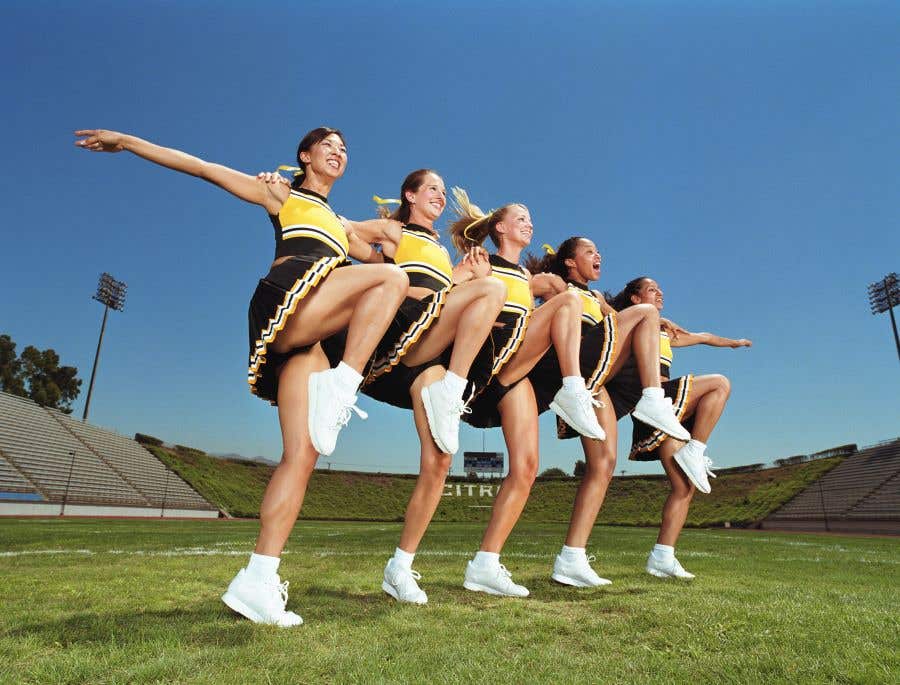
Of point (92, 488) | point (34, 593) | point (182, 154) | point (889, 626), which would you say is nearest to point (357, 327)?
point (182, 154)

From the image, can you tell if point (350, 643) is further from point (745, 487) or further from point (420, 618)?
point (745, 487)

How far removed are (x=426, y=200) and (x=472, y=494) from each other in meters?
49.3

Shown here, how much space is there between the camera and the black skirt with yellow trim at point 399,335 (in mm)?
3168

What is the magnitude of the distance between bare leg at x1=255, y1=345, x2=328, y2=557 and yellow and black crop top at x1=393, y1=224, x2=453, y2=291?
3.69 ft

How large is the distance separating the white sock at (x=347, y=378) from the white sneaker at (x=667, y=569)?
309cm

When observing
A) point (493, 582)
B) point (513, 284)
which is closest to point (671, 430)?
point (513, 284)

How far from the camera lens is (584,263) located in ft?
16.4

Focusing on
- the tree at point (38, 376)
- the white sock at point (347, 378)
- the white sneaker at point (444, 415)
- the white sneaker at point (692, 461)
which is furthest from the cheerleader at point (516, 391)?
the tree at point (38, 376)

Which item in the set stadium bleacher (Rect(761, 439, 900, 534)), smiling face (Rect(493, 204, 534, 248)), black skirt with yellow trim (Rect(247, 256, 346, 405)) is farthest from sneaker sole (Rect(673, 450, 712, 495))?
stadium bleacher (Rect(761, 439, 900, 534))

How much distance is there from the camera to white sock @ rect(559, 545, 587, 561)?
3.96 meters

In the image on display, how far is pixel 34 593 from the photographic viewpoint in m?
2.99

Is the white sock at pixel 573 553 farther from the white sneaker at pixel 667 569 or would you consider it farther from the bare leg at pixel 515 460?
the white sneaker at pixel 667 569

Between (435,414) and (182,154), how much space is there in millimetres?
1966

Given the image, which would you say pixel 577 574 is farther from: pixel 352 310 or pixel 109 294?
pixel 109 294
